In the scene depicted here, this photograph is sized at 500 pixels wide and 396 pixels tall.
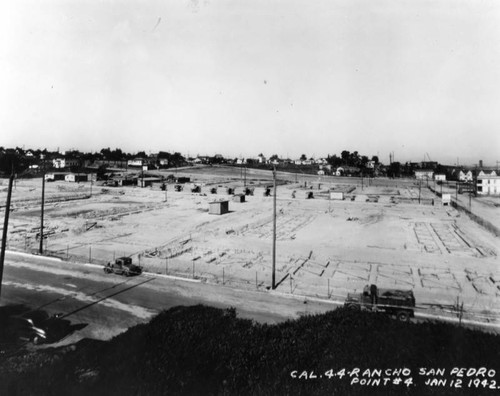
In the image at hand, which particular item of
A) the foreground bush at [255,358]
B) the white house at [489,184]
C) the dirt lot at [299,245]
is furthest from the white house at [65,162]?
the foreground bush at [255,358]

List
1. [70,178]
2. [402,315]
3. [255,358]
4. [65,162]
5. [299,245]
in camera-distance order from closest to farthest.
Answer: [255,358] < [402,315] < [299,245] < [70,178] < [65,162]

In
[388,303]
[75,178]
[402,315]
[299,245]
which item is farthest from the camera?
[75,178]

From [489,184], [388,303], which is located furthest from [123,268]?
[489,184]

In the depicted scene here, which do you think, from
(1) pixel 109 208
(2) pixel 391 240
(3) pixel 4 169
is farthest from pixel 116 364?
(1) pixel 109 208

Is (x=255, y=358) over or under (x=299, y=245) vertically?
over

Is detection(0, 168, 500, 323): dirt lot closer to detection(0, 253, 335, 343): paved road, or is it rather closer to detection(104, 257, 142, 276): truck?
detection(104, 257, 142, 276): truck

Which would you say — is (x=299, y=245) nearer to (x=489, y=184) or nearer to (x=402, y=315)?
(x=402, y=315)

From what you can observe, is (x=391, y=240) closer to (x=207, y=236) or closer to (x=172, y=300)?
(x=207, y=236)

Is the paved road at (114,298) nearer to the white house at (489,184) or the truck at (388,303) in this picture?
the truck at (388,303)
